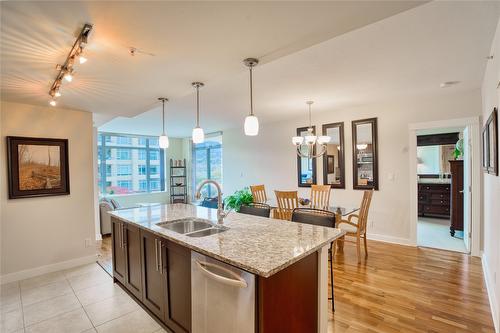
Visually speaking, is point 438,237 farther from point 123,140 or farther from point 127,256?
point 123,140

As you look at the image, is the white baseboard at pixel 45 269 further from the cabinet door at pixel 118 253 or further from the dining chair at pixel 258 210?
the dining chair at pixel 258 210

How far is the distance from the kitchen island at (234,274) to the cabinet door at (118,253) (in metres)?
0.27

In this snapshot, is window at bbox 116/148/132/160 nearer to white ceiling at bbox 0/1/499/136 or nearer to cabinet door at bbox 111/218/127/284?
white ceiling at bbox 0/1/499/136

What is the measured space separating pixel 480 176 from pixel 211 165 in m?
6.93

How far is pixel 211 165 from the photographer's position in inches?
342

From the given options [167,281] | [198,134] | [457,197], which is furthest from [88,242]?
[457,197]

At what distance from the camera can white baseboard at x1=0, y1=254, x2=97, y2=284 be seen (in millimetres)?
3170

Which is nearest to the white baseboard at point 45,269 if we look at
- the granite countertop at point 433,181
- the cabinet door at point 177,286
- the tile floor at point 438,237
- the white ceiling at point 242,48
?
the white ceiling at point 242,48

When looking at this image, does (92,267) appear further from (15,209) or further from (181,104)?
(181,104)

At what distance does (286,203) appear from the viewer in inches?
154

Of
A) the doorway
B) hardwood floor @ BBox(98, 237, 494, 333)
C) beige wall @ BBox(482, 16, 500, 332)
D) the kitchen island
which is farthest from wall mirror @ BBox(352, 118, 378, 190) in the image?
the kitchen island

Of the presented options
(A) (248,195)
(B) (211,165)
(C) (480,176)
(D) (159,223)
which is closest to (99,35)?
(D) (159,223)

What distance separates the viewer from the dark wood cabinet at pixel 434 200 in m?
6.02

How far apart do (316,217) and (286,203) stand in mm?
1502
